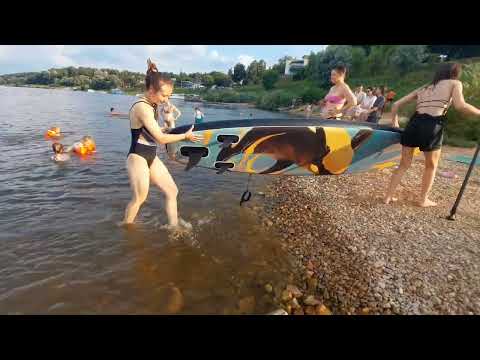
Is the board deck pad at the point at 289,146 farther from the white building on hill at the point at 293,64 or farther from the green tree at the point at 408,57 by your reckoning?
the white building on hill at the point at 293,64

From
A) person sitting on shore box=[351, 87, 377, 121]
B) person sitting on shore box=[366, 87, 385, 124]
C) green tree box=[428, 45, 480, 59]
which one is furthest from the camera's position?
green tree box=[428, 45, 480, 59]

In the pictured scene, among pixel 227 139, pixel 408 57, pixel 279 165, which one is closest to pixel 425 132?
pixel 279 165

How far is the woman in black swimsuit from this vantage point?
3178 mm

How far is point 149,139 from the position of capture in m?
3.40

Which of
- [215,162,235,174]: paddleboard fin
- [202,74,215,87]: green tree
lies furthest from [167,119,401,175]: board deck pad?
[202,74,215,87]: green tree

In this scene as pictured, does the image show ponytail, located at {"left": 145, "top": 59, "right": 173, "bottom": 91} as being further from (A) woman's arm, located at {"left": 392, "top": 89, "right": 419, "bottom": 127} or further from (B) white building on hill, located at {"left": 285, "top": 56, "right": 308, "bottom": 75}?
(B) white building on hill, located at {"left": 285, "top": 56, "right": 308, "bottom": 75}

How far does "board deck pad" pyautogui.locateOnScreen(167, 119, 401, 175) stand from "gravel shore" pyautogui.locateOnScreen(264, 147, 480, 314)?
0.85m

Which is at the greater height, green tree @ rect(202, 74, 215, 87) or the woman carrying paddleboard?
green tree @ rect(202, 74, 215, 87)

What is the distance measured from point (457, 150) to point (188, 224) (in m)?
11.7

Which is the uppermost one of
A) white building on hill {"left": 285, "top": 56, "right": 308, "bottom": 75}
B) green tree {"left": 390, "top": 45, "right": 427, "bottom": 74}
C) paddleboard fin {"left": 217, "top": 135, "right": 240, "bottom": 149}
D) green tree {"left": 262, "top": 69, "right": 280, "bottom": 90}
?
white building on hill {"left": 285, "top": 56, "right": 308, "bottom": 75}

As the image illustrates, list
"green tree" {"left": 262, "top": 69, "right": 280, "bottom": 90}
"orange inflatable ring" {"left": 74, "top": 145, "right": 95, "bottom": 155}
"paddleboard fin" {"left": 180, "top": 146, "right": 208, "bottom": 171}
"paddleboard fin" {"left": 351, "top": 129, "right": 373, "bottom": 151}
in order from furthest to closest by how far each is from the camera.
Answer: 1. "green tree" {"left": 262, "top": 69, "right": 280, "bottom": 90}
2. "orange inflatable ring" {"left": 74, "top": 145, "right": 95, "bottom": 155}
3. "paddleboard fin" {"left": 351, "top": 129, "right": 373, "bottom": 151}
4. "paddleboard fin" {"left": 180, "top": 146, "right": 208, "bottom": 171}

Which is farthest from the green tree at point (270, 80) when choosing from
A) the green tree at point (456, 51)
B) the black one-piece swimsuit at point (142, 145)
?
the black one-piece swimsuit at point (142, 145)
